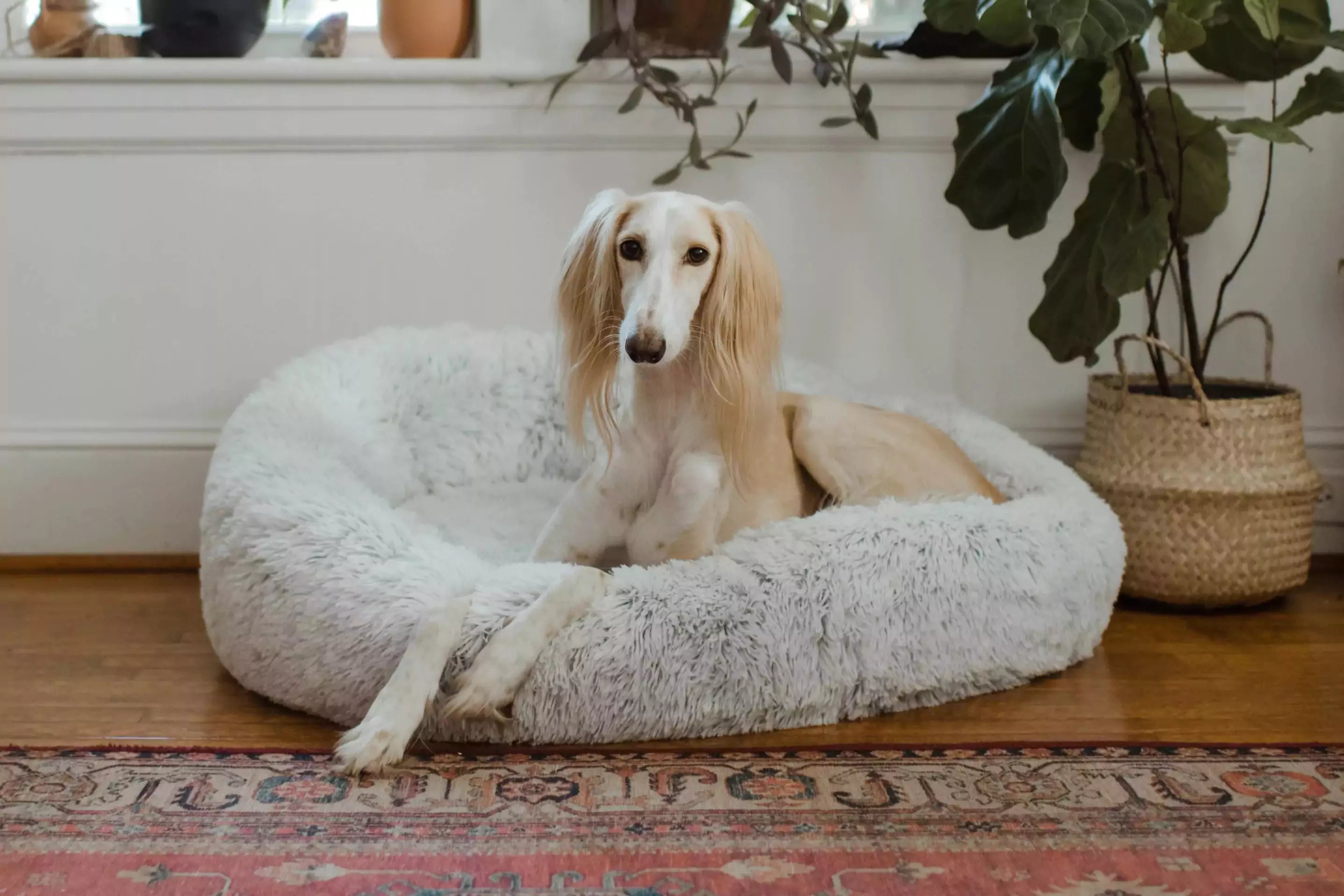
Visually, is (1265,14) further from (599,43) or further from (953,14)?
(599,43)

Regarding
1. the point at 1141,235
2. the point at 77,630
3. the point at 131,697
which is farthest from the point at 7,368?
the point at 1141,235

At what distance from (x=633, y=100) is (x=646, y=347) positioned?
952 millimetres

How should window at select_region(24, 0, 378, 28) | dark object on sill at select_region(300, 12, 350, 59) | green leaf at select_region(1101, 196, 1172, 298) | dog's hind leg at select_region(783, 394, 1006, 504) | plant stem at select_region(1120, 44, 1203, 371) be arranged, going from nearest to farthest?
1. dog's hind leg at select_region(783, 394, 1006, 504)
2. green leaf at select_region(1101, 196, 1172, 298)
3. plant stem at select_region(1120, 44, 1203, 371)
4. dark object on sill at select_region(300, 12, 350, 59)
5. window at select_region(24, 0, 378, 28)

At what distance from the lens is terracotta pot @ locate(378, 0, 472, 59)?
2467mm

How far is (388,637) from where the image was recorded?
1.54 metres

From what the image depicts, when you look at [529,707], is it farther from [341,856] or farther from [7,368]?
[7,368]

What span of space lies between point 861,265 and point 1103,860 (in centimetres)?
153

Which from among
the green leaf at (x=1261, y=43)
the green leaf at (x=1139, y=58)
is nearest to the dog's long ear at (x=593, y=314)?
the green leaf at (x=1139, y=58)

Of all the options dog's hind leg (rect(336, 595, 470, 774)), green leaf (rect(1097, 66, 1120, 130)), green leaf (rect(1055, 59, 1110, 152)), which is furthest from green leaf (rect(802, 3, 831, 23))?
dog's hind leg (rect(336, 595, 470, 774))

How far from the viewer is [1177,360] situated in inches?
87.0

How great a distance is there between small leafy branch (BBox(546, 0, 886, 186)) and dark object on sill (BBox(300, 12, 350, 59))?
505 mm

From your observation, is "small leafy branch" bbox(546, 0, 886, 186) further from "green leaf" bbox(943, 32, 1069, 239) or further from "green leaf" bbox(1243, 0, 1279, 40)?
"green leaf" bbox(1243, 0, 1279, 40)

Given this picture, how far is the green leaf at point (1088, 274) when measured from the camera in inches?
84.9

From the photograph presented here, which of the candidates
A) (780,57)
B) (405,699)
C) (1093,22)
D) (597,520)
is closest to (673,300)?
(597,520)
